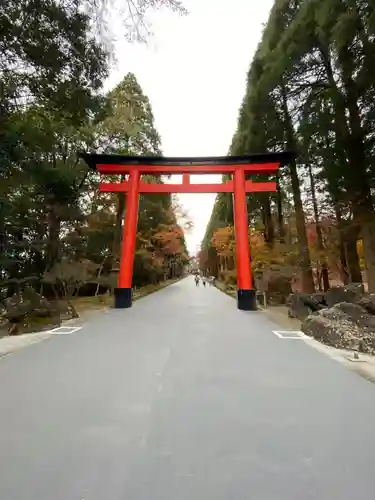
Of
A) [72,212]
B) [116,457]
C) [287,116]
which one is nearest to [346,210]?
[287,116]

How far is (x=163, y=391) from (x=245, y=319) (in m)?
7.15

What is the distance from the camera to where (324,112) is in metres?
11.3

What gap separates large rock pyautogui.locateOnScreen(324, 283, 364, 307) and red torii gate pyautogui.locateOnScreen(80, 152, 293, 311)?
4.30 meters

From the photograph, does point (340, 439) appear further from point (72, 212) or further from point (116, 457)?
point (72, 212)

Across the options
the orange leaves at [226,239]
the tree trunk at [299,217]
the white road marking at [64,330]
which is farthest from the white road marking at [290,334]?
the orange leaves at [226,239]

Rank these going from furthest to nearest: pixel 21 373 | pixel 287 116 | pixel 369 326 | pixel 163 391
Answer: pixel 287 116 < pixel 369 326 < pixel 21 373 < pixel 163 391

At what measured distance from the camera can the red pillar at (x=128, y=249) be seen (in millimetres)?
15242

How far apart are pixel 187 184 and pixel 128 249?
3.65m

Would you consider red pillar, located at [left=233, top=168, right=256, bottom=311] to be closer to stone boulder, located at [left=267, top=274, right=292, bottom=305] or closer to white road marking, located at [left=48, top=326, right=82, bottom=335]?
stone boulder, located at [left=267, top=274, right=292, bottom=305]

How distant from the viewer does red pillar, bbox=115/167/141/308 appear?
15.2m

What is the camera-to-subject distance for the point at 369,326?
A: 7.58 meters

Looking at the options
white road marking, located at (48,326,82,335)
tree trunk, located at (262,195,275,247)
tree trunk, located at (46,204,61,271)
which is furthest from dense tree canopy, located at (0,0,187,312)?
tree trunk, located at (262,195,275,247)

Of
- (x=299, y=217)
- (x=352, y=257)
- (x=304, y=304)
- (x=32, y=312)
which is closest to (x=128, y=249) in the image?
(x=32, y=312)

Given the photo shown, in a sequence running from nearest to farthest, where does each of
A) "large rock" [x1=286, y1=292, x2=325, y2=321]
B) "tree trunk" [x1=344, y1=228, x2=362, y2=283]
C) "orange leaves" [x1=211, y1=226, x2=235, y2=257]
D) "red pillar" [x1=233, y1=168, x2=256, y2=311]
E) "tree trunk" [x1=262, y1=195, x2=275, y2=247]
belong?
"large rock" [x1=286, y1=292, x2=325, y2=321] → "tree trunk" [x1=344, y1=228, x2=362, y2=283] → "red pillar" [x1=233, y1=168, x2=256, y2=311] → "tree trunk" [x1=262, y1=195, x2=275, y2=247] → "orange leaves" [x1=211, y1=226, x2=235, y2=257]
